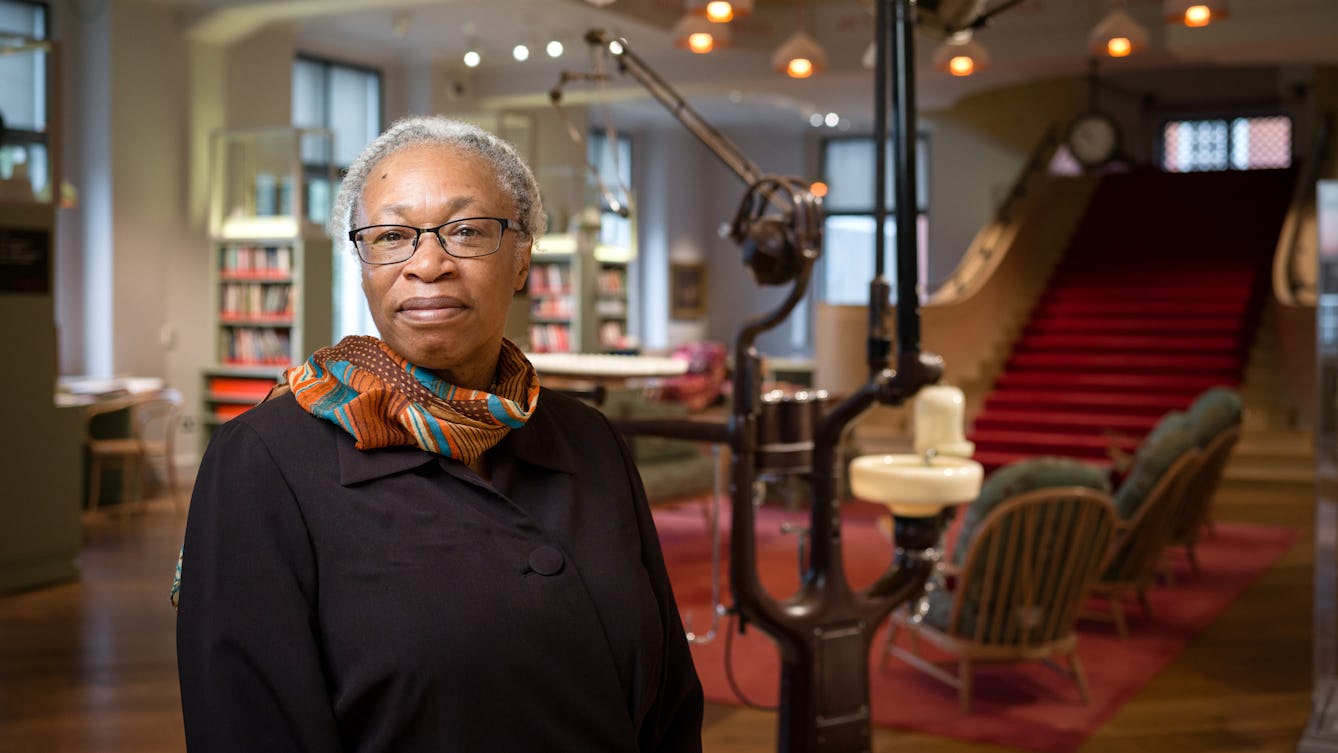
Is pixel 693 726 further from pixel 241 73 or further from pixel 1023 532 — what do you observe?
pixel 241 73

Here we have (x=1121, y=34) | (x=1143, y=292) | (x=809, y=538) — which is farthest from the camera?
(x=1143, y=292)

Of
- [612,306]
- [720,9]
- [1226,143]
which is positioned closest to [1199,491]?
[720,9]

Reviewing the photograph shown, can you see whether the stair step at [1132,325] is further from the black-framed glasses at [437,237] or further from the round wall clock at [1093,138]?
the black-framed glasses at [437,237]

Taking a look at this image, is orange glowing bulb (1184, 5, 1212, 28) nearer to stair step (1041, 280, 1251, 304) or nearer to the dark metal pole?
the dark metal pole

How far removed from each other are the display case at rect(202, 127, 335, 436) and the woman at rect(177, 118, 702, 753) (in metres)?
9.52

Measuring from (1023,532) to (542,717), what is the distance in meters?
3.50

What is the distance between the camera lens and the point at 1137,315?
13.0 meters

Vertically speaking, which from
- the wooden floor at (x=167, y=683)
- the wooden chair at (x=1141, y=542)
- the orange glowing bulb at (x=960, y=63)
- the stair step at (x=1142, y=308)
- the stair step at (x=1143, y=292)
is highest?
the orange glowing bulb at (x=960, y=63)

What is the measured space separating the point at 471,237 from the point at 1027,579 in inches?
142

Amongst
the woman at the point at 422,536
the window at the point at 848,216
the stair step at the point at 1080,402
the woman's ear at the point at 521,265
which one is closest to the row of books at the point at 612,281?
the window at the point at 848,216

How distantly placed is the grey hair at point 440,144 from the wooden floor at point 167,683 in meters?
3.09

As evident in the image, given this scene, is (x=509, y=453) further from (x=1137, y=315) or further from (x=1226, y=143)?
(x=1226, y=143)

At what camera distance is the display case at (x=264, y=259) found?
35.6 ft

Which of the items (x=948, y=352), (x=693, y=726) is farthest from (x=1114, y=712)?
(x=948, y=352)
